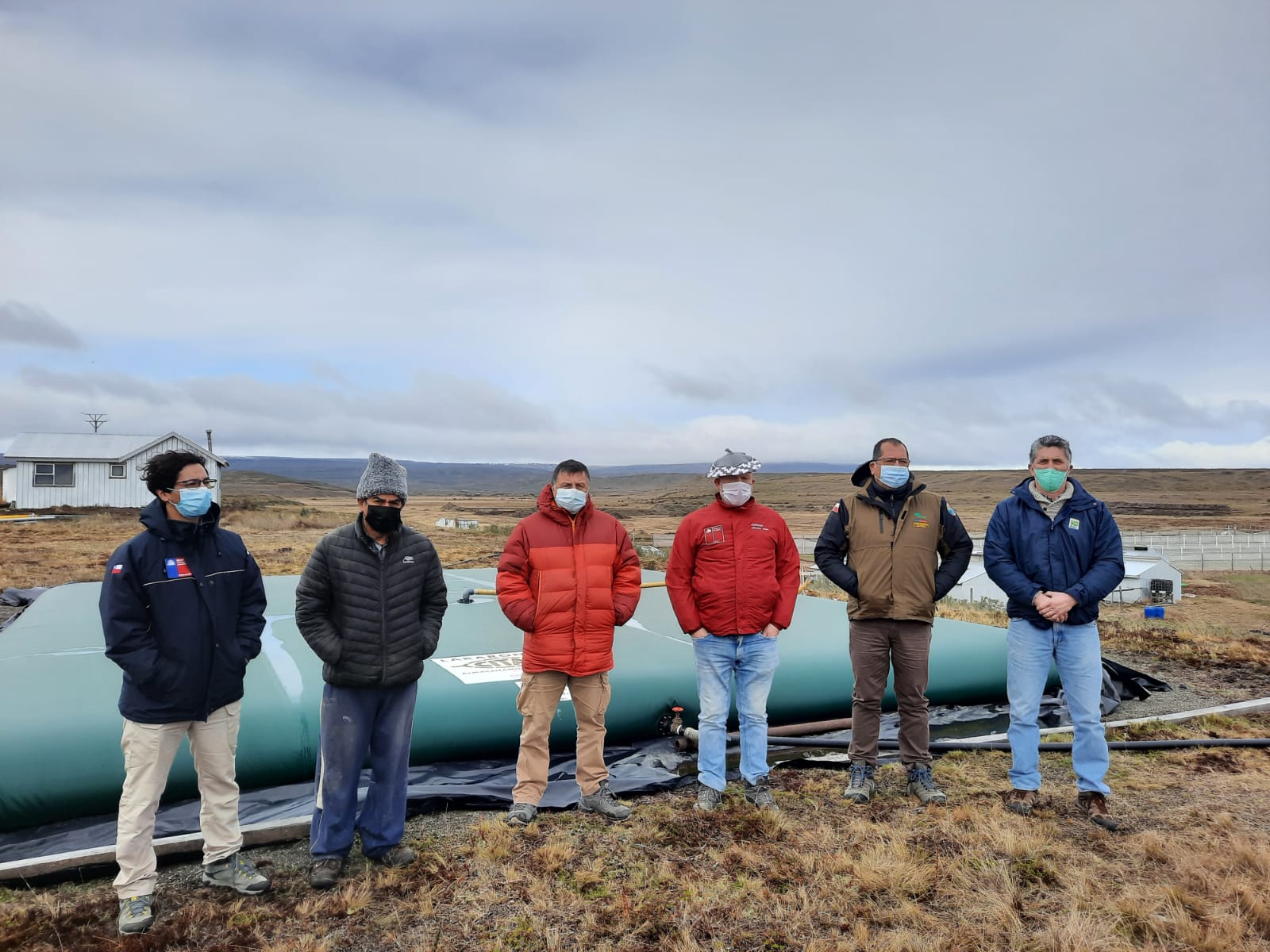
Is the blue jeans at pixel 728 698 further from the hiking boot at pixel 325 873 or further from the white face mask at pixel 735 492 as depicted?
the hiking boot at pixel 325 873

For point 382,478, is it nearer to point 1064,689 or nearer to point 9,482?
point 1064,689

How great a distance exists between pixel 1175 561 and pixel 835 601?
24.2 metres

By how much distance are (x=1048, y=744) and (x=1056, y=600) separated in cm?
177

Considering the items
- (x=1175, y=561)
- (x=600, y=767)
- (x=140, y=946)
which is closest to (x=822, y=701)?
(x=600, y=767)

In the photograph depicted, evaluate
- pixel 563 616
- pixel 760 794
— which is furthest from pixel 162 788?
pixel 760 794

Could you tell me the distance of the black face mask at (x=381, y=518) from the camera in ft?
11.6

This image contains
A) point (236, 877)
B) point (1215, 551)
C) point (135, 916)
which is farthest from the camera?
point (1215, 551)

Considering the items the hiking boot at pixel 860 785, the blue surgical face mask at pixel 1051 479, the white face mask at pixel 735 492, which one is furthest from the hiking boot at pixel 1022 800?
the white face mask at pixel 735 492

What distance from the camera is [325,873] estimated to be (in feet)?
11.2

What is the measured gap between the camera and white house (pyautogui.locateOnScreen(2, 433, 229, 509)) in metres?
28.1

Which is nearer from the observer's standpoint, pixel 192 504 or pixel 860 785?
pixel 192 504

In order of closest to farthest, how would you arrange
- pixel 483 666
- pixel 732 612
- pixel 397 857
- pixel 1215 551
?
pixel 397 857 → pixel 732 612 → pixel 483 666 → pixel 1215 551

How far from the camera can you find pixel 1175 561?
86.6 ft

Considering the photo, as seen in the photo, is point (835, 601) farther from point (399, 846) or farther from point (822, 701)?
point (399, 846)
